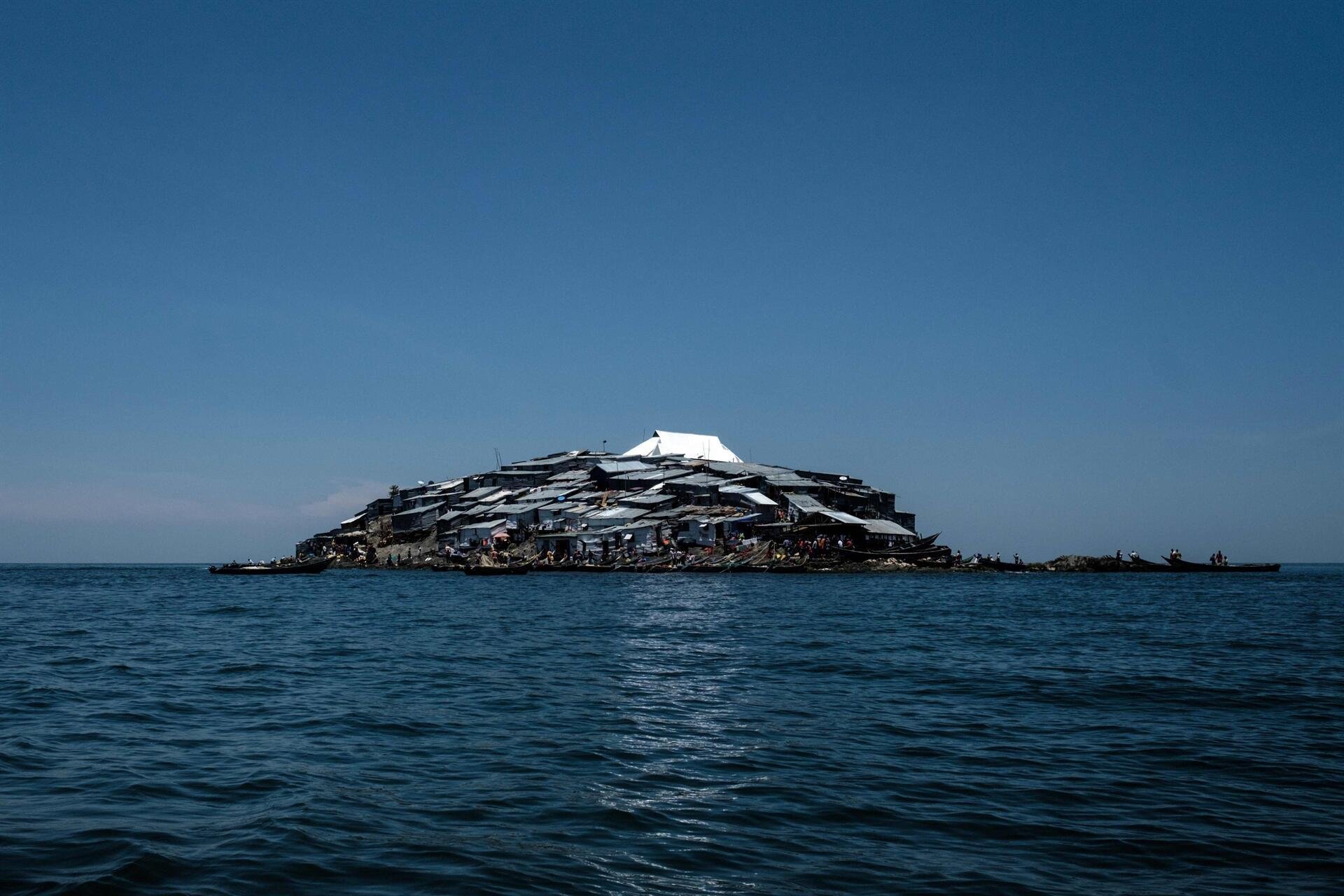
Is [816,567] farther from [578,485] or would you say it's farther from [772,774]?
[772,774]

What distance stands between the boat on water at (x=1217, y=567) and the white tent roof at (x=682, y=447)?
44378 millimetres

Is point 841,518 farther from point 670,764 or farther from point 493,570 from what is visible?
point 670,764

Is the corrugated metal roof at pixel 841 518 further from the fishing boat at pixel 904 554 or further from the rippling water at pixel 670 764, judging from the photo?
the rippling water at pixel 670 764

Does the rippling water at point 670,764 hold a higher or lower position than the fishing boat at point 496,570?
lower

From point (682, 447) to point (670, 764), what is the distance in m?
92.5

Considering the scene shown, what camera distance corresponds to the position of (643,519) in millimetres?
75000

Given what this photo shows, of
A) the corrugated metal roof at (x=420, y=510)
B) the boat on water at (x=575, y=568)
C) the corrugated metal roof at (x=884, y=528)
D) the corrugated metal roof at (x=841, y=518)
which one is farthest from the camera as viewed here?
the corrugated metal roof at (x=420, y=510)

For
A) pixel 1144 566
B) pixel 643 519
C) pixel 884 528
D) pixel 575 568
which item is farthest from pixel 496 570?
pixel 1144 566

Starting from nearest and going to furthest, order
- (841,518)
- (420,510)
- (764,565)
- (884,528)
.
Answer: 1. (764,565)
2. (841,518)
3. (884,528)
4. (420,510)

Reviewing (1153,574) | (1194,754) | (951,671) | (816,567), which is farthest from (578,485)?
(1194,754)

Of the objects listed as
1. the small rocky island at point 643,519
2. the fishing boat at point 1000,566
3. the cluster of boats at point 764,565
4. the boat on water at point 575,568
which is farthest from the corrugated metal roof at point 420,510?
the fishing boat at point 1000,566

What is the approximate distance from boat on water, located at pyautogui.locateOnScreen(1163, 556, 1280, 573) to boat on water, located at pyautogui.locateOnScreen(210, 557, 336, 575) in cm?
7780

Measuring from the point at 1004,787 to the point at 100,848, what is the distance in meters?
8.86

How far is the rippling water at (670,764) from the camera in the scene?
7273 millimetres
